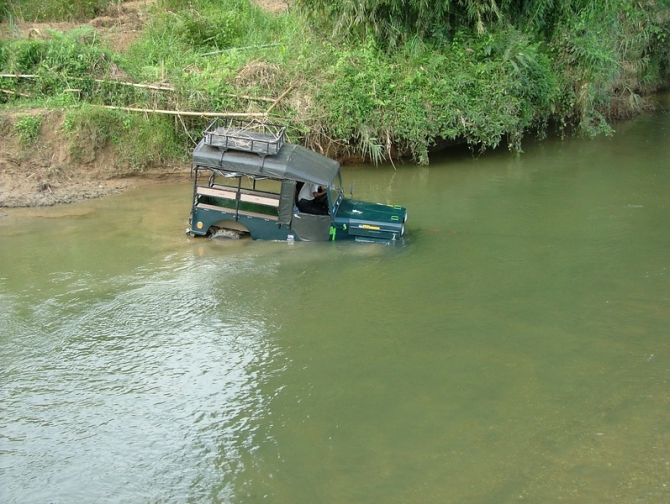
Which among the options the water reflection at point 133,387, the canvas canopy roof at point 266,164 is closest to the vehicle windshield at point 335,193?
the canvas canopy roof at point 266,164

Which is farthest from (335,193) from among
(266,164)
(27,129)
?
(27,129)

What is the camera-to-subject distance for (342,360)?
8.05 metres

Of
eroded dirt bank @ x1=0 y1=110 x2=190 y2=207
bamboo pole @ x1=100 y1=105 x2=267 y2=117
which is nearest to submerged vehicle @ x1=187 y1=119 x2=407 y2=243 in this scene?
bamboo pole @ x1=100 y1=105 x2=267 y2=117

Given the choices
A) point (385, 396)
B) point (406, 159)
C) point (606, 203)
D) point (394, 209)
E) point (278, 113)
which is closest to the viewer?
point (385, 396)

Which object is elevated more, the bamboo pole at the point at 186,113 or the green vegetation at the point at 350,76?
the green vegetation at the point at 350,76

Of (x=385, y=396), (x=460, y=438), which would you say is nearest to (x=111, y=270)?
(x=385, y=396)

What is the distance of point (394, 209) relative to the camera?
1145 centimetres

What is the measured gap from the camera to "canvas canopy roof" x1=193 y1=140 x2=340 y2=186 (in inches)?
421

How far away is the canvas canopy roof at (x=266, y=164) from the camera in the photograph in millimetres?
10688

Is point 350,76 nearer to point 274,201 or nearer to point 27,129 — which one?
point 274,201

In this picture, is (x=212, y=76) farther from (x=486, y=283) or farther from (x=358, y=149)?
(x=486, y=283)

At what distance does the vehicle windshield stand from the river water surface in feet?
2.29

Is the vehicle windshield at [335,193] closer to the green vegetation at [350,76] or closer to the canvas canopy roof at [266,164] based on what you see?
the canvas canopy roof at [266,164]

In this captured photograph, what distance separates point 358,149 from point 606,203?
18.1 ft
